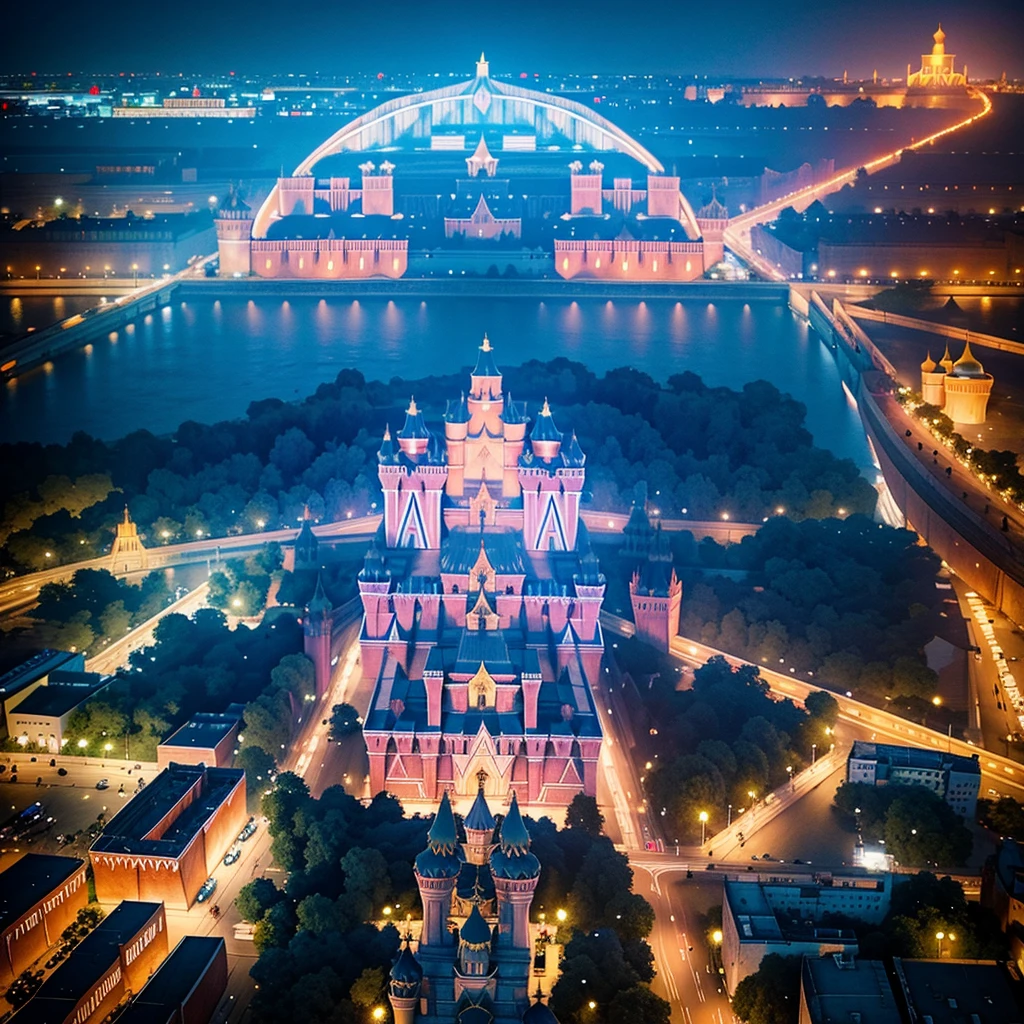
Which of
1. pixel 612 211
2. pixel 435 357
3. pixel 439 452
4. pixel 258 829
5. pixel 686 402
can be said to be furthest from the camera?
pixel 612 211

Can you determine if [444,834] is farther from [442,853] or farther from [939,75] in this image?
[939,75]

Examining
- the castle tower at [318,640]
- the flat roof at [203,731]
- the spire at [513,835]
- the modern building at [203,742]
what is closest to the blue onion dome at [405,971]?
the spire at [513,835]

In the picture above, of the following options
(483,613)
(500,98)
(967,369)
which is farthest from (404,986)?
(500,98)

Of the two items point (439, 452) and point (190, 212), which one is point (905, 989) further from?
point (190, 212)

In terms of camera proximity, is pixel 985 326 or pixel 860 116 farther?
pixel 860 116

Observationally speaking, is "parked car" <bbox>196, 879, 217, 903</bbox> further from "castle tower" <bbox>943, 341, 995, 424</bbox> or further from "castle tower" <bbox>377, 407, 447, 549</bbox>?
"castle tower" <bbox>943, 341, 995, 424</bbox>

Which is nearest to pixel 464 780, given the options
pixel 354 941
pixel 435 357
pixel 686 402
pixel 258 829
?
pixel 258 829

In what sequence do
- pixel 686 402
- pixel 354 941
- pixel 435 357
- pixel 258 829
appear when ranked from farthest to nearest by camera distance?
1. pixel 435 357
2. pixel 686 402
3. pixel 258 829
4. pixel 354 941
